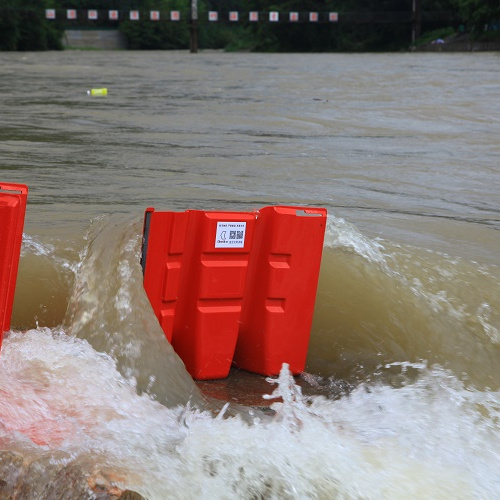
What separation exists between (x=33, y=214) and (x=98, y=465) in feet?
9.63

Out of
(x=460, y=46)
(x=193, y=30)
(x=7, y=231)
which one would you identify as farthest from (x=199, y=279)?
(x=193, y=30)

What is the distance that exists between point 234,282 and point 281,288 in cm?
17

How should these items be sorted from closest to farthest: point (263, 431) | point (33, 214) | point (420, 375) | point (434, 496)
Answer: point (434, 496)
point (263, 431)
point (420, 375)
point (33, 214)

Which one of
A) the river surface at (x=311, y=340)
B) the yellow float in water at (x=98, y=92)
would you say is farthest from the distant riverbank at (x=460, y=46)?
the river surface at (x=311, y=340)

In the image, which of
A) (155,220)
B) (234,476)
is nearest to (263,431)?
(234,476)

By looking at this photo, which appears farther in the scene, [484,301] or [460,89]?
[460,89]

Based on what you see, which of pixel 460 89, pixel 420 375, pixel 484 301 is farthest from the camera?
pixel 460 89

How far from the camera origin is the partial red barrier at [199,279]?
10.2ft

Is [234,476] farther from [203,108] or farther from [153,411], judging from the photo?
[203,108]

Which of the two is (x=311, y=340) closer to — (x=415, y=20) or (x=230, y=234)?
(x=230, y=234)

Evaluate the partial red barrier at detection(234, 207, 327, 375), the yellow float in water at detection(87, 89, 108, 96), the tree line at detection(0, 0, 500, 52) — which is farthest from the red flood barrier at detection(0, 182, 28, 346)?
the tree line at detection(0, 0, 500, 52)

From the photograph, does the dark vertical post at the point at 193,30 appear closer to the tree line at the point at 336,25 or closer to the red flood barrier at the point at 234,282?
the tree line at the point at 336,25

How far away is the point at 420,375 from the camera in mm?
3402

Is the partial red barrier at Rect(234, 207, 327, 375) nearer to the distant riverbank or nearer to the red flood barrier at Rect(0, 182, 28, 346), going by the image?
the red flood barrier at Rect(0, 182, 28, 346)
